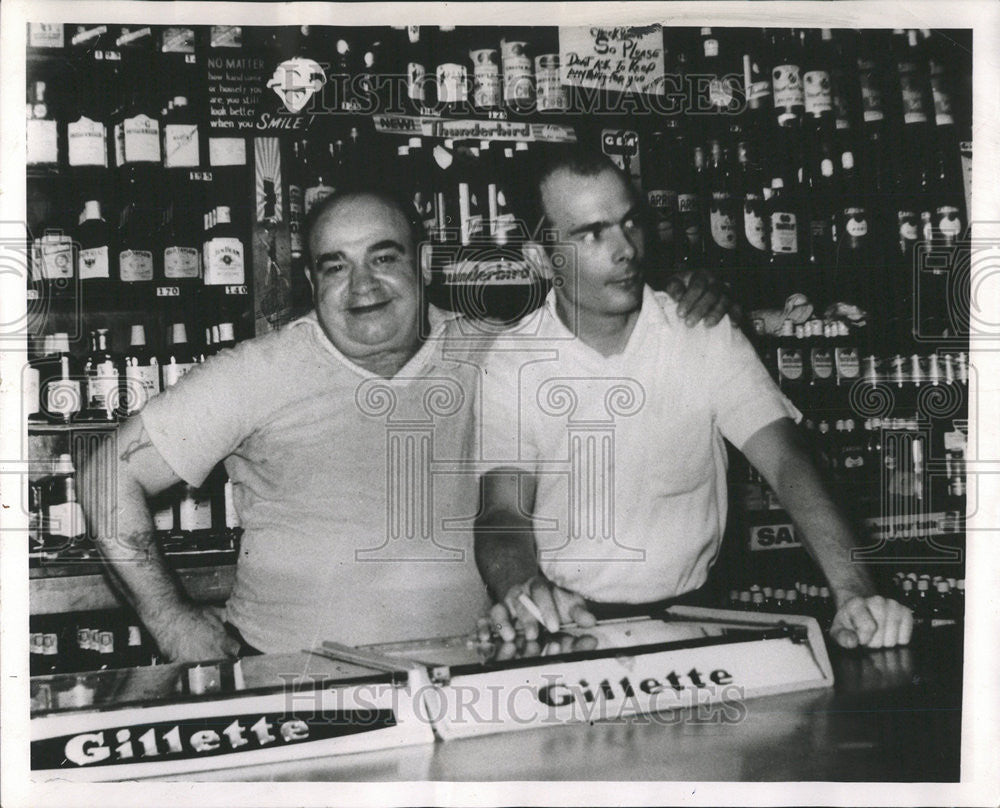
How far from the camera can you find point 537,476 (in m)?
1.20

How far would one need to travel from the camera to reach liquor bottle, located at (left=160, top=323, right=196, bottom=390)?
3.90ft

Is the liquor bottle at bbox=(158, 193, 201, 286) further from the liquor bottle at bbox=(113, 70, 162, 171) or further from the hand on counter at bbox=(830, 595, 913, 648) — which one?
the hand on counter at bbox=(830, 595, 913, 648)

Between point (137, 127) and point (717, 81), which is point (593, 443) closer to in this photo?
point (717, 81)

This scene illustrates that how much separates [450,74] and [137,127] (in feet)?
1.25

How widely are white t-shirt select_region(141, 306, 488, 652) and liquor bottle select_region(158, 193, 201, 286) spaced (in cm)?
11

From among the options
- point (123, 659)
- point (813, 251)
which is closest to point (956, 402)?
point (813, 251)

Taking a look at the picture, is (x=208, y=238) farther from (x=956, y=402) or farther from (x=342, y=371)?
(x=956, y=402)

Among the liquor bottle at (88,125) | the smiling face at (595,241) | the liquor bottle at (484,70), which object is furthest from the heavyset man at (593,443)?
the liquor bottle at (88,125)

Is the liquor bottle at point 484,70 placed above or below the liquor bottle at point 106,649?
above

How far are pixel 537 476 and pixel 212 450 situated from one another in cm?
39

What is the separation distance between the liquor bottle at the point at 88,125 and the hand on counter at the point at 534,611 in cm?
71

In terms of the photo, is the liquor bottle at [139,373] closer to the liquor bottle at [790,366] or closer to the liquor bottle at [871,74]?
the liquor bottle at [790,366]

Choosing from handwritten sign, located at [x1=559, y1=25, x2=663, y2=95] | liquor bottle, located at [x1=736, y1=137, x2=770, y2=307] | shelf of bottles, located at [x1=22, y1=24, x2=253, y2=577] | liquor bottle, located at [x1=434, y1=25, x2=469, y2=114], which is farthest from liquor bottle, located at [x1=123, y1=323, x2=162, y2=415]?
liquor bottle, located at [x1=736, y1=137, x2=770, y2=307]

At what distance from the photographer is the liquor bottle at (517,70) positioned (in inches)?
47.4
